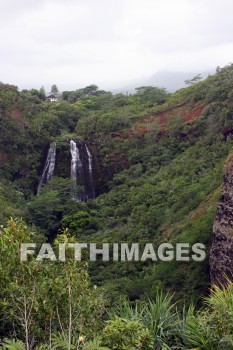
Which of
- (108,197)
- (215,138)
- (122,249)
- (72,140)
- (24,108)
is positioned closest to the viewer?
(122,249)

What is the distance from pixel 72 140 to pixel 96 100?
14335 millimetres

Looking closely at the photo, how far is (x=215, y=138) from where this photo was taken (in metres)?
25.4

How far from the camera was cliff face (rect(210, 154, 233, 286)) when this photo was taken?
13.4m

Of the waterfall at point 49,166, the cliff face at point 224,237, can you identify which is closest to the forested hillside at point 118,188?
the waterfall at point 49,166

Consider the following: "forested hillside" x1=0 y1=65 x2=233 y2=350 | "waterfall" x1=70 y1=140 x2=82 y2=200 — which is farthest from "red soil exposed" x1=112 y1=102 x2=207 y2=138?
"waterfall" x1=70 y1=140 x2=82 y2=200

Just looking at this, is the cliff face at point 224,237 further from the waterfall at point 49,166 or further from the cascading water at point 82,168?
the waterfall at point 49,166

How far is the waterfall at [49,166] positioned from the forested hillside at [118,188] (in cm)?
24

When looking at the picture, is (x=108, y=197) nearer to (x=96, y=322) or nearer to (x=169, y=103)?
(x=169, y=103)

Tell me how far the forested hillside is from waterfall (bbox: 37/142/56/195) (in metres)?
0.24

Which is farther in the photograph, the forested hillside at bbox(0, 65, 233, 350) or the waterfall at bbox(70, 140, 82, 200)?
the waterfall at bbox(70, 140, 82, 200)

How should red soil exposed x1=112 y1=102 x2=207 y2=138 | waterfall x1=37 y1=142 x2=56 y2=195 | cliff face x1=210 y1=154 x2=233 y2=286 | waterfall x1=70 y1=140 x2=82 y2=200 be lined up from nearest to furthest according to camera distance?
cliff face x1=210 y1=154 x2=233 y2=286 → red soil exposed x1=112 y1=102 x2=207 y2=138 → waterfall x1=70 y1=140 x2=82 y2=200 → waterfall x1=37 y1=142 x2=56 y2=195

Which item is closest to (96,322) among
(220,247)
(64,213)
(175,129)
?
(220,247)

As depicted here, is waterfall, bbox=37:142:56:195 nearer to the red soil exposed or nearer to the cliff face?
the red soil exposed

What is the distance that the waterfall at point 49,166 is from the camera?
30953mm
